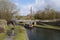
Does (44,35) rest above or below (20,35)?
below

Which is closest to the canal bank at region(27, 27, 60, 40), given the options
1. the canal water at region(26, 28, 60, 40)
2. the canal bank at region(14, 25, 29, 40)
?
the canal water at region(26, 28, 60, 40)

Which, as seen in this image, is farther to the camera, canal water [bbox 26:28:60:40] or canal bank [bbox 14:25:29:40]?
canal water [bbox 26:28:60:40]

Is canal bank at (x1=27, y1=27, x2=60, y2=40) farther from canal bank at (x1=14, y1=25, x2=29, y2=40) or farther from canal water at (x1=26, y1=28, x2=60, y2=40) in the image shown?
canal bank at (x1=14, y1=25, x2=29, y2=40)

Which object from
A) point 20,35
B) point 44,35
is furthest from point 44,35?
point 20,35

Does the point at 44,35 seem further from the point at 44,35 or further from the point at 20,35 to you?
the point at 20,35

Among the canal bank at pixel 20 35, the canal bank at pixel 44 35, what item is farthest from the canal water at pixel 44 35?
the canal bank at pixel 20 35

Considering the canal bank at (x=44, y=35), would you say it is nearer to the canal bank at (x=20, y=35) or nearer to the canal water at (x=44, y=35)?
the canal water at (x=44, y=35)

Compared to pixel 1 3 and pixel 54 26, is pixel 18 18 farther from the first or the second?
pixel 54 26

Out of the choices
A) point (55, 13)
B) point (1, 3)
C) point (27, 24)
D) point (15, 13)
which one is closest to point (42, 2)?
point (55, 13)

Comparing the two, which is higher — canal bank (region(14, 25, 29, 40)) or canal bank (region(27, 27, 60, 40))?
canal bank (region(14, 25, 29, 40))

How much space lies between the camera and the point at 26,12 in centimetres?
1420

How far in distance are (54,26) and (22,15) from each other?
6.01 meters

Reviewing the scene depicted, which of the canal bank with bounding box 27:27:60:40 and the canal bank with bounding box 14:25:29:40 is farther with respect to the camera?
the canal bank with bounding box 27:27:60:40

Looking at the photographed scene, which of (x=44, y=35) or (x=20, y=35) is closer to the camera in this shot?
(x=20, y=35)
